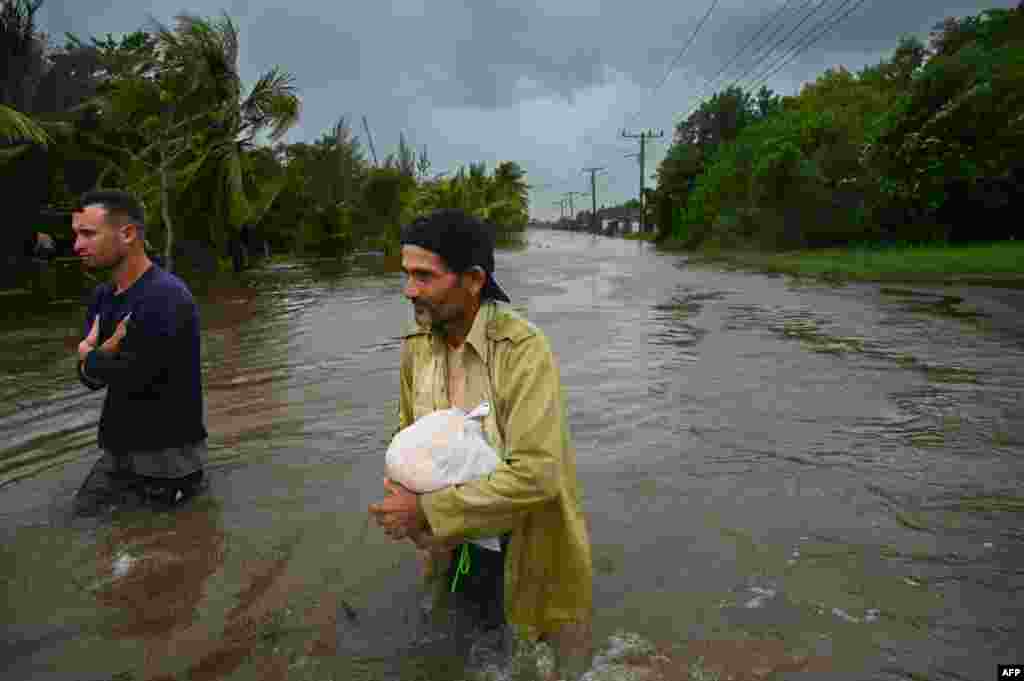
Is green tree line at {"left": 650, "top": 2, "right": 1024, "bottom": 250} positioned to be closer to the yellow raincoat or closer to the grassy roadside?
the grassy roadside

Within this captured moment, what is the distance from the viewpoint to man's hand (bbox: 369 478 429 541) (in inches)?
Answer: 85.5

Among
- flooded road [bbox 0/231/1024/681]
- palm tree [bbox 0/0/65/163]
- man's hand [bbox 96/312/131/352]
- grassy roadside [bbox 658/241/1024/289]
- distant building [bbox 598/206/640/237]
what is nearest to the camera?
flooded road [bbox 0/231/1024/681]

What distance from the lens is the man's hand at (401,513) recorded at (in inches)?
85.5

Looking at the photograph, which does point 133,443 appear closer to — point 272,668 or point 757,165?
point 272,668

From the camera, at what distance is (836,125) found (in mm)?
32375

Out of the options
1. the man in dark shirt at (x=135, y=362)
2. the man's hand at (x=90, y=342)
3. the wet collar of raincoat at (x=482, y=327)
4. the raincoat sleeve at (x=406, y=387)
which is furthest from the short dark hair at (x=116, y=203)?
the wet collar of raincoat at (x=482, y=327)

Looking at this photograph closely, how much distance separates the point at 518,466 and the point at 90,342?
276 centimetres

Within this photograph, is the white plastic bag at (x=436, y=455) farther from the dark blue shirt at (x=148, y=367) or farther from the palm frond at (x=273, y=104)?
the palm frond at (x=273, y=104)

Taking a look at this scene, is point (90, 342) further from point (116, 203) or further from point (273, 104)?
point (273, 104)

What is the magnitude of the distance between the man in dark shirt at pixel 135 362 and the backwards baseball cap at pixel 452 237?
2.21m

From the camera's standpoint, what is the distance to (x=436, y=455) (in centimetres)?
210

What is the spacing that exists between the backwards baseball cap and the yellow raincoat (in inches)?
7.5

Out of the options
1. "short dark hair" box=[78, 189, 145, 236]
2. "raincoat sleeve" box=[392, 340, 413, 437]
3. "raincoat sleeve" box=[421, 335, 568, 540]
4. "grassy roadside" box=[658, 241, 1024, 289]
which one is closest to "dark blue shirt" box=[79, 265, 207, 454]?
"short dark hair" box=[78, 189, 145, 236]

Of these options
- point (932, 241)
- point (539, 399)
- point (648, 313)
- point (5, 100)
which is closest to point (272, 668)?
point (539, 399)
